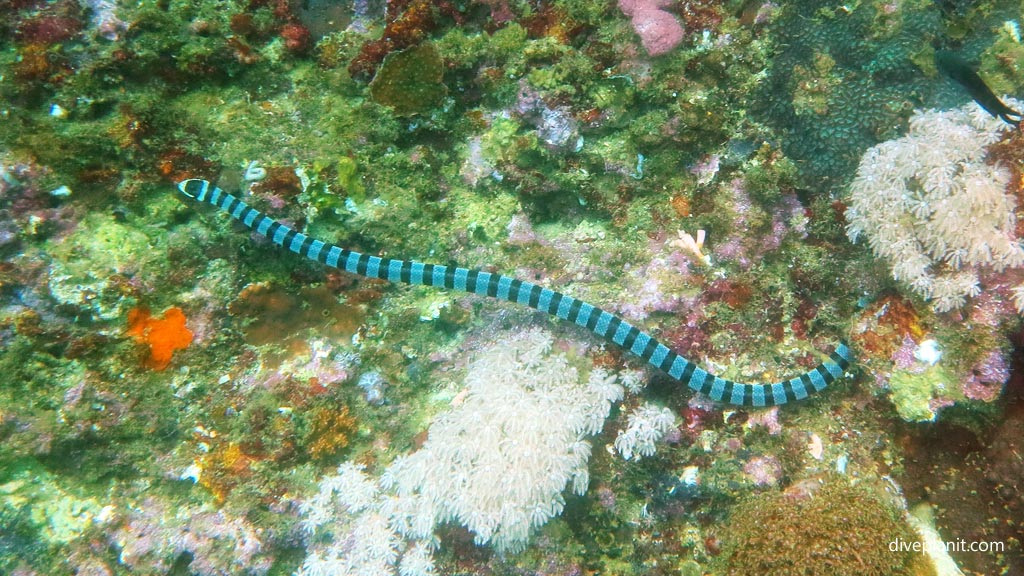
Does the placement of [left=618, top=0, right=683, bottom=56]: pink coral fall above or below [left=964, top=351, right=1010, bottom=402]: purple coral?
above

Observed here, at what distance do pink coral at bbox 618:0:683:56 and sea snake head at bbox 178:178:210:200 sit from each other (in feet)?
13.2

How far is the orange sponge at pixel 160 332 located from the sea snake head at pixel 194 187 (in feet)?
3.36

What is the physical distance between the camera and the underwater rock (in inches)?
170

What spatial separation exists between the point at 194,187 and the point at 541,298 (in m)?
3.24

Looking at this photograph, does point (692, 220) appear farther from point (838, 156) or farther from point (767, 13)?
point (767, 13)

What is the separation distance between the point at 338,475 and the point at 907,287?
478 centimetres

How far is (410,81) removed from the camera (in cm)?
437

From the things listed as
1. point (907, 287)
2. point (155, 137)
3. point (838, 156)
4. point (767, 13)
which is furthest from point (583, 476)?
point (155, 137)

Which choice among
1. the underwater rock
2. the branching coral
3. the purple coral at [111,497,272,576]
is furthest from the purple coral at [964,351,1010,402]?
the purple coral at [111,497,272,576]

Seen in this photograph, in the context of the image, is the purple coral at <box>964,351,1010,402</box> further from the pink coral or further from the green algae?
the pink coral

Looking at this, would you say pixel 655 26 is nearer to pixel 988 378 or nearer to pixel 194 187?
pixel 988 378

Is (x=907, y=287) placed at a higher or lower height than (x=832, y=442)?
higher

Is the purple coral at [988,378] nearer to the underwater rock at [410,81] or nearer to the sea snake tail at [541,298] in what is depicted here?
the sea snake tail at [541,298]

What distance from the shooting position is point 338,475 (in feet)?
14.3
